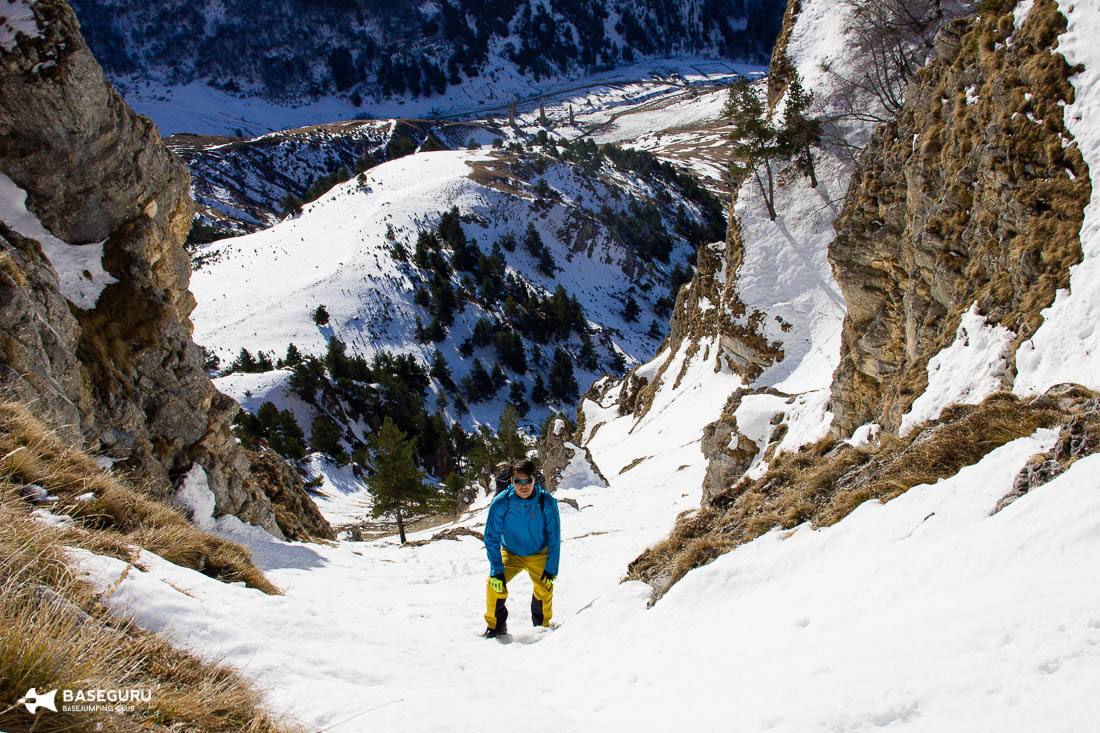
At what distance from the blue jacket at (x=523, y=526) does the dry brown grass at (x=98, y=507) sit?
2568mm

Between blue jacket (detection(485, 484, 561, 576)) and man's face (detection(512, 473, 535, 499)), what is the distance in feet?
0.41

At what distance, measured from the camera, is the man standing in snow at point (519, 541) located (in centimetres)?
686

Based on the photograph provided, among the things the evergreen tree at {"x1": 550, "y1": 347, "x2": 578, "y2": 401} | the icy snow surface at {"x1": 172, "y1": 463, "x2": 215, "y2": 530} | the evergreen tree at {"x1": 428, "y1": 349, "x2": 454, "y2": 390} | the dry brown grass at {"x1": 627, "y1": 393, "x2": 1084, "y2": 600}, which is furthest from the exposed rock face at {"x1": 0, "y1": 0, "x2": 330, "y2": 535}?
the evergreen tree at {"x1": 550, "y1": 347, "x2": 578, "y2": 401}

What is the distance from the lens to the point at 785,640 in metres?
4.10

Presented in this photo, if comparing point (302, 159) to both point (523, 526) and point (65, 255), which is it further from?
point (523, 526)

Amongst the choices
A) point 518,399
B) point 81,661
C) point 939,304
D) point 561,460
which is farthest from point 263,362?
point 81,661

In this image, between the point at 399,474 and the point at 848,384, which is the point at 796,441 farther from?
the point at 399,474

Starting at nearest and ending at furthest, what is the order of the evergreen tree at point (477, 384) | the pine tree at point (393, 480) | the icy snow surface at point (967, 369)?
the icy snow surface at point (967, 369) → the pine tree at point (393, 480) → the evergreen tree at point (477, 384)

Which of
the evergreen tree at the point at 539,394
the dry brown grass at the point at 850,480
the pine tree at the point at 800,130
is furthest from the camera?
the evergreen tree at the point at 539,394

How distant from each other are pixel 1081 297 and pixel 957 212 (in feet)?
14.4

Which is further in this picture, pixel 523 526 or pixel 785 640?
pixel 523 526

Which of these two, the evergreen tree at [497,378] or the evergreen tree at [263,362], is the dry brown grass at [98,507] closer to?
the evergreen tree at [263,362]

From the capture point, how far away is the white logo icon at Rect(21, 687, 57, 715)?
1900 millimetres

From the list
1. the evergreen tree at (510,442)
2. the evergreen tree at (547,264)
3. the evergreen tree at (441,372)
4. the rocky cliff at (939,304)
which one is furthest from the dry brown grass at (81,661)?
the evergreen tree at (547,264)
